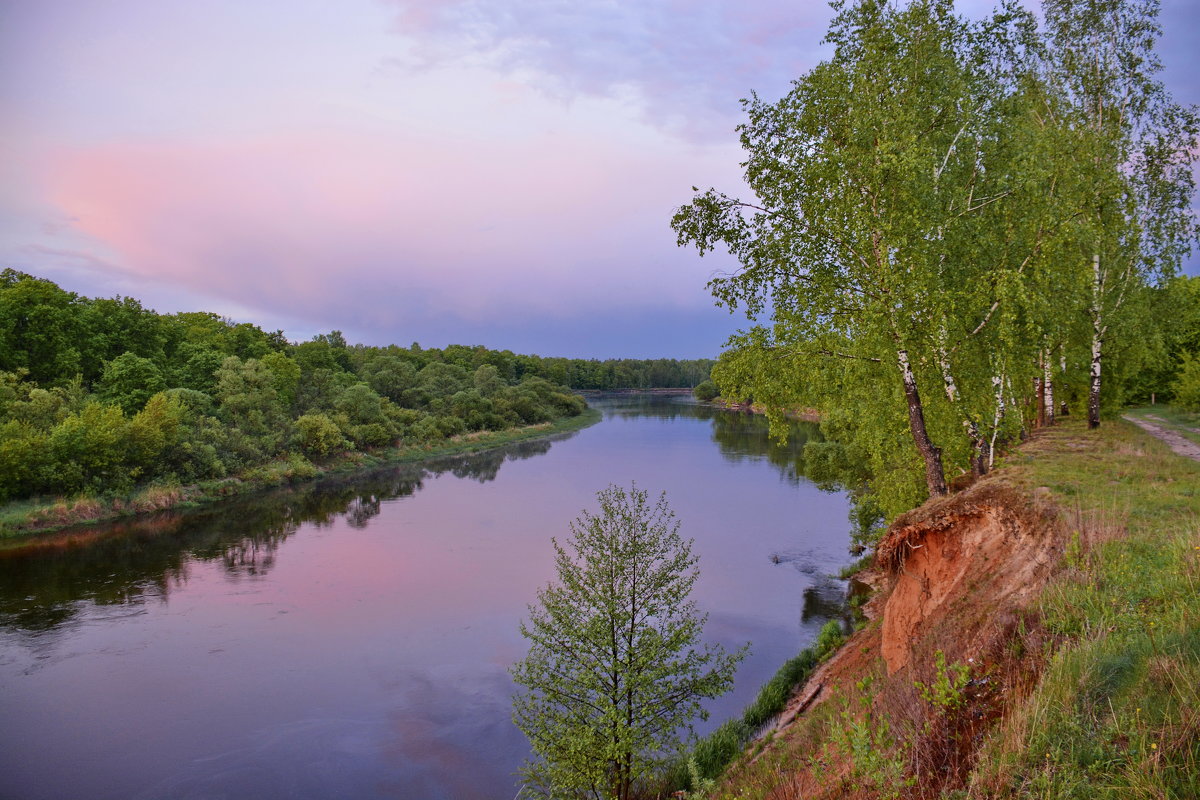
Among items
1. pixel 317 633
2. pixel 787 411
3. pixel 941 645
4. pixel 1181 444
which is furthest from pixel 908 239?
pixel 787 411

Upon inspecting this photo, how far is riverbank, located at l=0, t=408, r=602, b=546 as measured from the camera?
116 ft

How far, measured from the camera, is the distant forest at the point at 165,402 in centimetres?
3894

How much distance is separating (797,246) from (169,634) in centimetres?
2532

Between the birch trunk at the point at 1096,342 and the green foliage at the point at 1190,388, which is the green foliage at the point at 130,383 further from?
the green foliage at the point at 1190,388

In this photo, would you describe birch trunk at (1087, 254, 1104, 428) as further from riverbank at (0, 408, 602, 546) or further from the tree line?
riverbank at (0, 408, 602, 546)

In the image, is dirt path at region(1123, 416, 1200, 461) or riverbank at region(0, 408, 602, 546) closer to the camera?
dirt path at region(1123, 416, 1200, 461)

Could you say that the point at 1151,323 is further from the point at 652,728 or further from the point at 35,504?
the point at 35,504

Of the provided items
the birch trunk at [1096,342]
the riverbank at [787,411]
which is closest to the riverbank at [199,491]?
the riverbank at [787,411]

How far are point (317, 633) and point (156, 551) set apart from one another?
607 inches

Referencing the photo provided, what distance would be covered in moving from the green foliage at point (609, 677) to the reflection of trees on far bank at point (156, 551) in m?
21.0

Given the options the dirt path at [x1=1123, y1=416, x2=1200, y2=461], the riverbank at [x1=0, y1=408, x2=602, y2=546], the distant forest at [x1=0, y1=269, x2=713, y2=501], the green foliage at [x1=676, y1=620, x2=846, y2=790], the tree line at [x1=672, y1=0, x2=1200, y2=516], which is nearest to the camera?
the tree line at [x1=672, y1=0, x2=1200, y2=516]

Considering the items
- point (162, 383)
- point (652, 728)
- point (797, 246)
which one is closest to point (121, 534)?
point (162, 383)

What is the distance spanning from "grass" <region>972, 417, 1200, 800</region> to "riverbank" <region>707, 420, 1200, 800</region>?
2 cm

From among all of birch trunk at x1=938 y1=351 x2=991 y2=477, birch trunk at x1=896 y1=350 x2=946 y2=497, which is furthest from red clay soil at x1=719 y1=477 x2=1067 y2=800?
birch trunk at x1=938 y1=351 x2=991 y2=477
